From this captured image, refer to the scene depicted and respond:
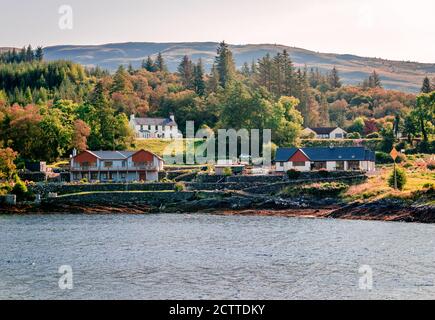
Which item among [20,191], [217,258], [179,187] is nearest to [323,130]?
[179,187]

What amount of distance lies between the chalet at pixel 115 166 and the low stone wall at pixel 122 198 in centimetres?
1108

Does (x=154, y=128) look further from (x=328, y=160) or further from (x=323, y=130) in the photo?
(x=328, y=160)

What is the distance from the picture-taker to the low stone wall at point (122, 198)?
271ft

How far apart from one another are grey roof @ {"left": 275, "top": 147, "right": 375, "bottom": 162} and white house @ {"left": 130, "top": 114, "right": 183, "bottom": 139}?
37.8 metres

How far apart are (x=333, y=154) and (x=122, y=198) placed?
26.0 meters

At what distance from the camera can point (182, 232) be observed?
6172 centimetres

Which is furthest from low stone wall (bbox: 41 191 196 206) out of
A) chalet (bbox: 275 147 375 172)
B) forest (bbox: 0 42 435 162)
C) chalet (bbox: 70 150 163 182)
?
forest (bbox: 0 42 435 162)

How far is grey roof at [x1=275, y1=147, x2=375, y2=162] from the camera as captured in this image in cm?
9194

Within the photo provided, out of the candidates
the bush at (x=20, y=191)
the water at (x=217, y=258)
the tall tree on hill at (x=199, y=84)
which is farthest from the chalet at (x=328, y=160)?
the tall tree on hill at (x=199, y=84)

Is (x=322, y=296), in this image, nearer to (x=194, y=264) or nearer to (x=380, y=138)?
(x=194, y=264)

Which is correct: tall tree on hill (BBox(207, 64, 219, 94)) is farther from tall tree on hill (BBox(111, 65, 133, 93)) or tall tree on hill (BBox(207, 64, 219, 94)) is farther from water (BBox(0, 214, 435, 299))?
water (BBox(0, 214, 435, 299))

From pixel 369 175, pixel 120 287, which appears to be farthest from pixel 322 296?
pixel 369 175

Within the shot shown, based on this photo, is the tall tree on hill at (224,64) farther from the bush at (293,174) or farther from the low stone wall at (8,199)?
the low stone wall at (8,199)
